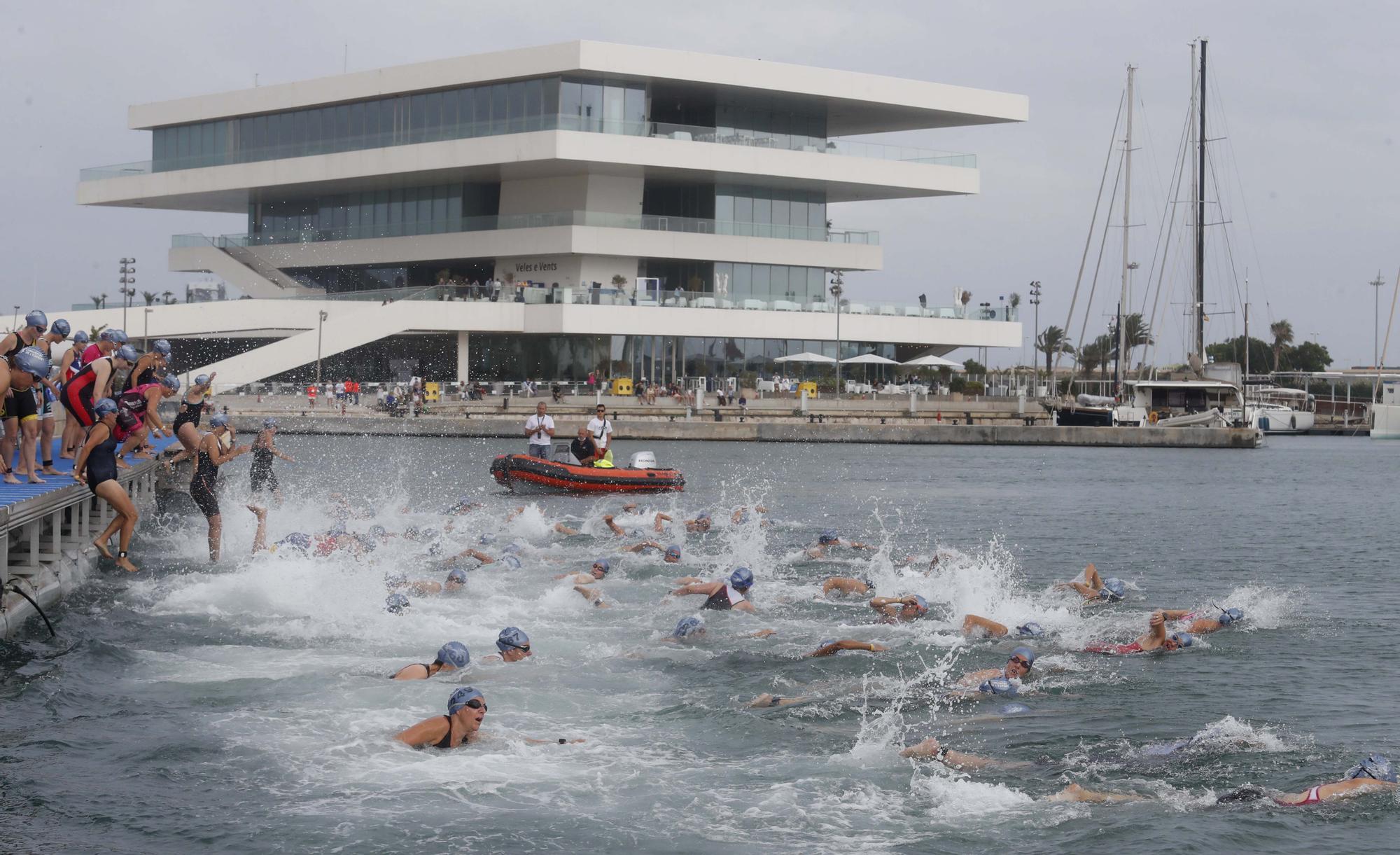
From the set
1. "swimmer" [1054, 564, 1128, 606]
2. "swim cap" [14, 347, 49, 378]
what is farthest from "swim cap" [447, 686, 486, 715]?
"swimmer" [1054, 564, 1128, 606]

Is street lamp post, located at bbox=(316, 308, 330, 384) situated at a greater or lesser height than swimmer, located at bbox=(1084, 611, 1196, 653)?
greater

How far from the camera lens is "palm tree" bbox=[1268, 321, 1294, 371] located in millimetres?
143375

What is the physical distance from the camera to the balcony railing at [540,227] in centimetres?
7062

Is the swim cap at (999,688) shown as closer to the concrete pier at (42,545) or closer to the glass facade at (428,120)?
the concrete pier at (42,545)

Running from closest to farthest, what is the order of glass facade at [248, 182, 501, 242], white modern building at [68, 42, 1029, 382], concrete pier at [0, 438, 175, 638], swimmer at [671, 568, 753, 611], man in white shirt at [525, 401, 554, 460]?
1. concrete pier at [0, 438, 175, 638]
2. swimmer at [671, 568, 753, 611]
3. man in white shirt at [525, 401, 554, 460]
4. white modern building at [68, 42, 1029, 382]
5. glass facade at [248, 182, 501, 242]

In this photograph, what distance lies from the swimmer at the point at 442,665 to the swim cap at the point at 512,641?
0.80 m

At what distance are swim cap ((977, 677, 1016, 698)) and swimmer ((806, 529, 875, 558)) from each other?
10.6 meters

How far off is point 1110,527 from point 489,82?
4605 cm

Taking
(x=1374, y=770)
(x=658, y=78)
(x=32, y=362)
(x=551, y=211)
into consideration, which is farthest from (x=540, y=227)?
(x=1374, y=770)

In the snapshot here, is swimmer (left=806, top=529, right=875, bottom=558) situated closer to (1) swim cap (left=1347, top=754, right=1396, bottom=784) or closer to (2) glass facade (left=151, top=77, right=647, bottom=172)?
(1) swim cap (left=1347, top=754, right=1396, bottom=784)

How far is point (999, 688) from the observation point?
1462 cm

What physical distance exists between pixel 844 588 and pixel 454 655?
7.95 m

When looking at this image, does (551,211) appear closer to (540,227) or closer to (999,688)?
(540,227)

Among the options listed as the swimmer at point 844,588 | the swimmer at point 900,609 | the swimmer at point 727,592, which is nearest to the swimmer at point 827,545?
the swimmer at point 844,588
